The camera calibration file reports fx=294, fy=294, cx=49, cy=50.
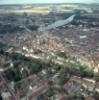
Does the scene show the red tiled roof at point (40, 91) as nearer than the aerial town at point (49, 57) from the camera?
Yes

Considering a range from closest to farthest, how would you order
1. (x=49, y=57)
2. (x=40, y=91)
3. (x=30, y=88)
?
(x=40, y=91)
(x=30, y=88)
(x=49, y=57)

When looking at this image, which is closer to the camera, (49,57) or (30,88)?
(30,88)

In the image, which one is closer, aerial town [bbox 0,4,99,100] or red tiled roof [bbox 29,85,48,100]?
red tiled roof [bbox 29,85,48,100]

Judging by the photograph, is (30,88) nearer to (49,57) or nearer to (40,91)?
(40,91)

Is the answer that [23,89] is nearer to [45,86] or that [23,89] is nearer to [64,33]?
[45,86]

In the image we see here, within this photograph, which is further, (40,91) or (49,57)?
(49,57)

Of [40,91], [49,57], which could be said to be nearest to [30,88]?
[40,91]

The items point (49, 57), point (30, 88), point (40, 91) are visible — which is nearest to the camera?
point (40, 91)

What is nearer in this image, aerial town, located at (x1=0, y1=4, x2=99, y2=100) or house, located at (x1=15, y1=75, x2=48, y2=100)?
house, located at (x1=15, y1=75, x2=48, y2=100)
